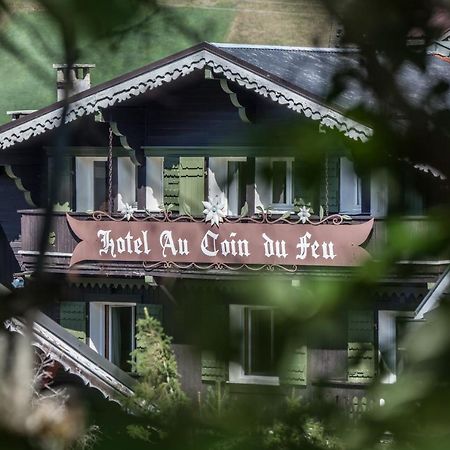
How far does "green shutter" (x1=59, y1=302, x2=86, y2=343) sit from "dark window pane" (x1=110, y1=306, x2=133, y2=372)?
1.42 ft

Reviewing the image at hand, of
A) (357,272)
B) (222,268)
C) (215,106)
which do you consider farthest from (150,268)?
(357,272)

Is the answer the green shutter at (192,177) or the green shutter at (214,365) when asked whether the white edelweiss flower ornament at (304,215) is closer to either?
the green shutter at (192,177)

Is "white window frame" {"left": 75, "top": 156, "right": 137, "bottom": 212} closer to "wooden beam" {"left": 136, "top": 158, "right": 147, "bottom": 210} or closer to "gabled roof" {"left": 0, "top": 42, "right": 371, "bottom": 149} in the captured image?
"wooden beam" {"left": 136, "top": 158, "right": 147, "bottom": 210}

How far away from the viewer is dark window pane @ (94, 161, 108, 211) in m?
19.5

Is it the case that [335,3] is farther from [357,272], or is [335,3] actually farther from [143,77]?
[143,77]

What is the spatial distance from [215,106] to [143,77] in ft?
5.07

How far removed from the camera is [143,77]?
1772cm

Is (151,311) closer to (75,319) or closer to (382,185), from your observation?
(75,319)

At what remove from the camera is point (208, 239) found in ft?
60.1

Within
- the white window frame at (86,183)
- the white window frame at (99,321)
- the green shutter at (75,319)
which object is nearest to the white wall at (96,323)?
the white window frame at (99,321)

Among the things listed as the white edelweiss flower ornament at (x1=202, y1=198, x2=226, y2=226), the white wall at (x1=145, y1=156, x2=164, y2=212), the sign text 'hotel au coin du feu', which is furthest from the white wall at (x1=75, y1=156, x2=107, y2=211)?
the white edelweiss flower ornament at (x1=202, y1=198, x2=226, y2=226)

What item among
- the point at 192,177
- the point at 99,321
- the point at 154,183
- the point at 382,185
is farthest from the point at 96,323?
the point at 382,185

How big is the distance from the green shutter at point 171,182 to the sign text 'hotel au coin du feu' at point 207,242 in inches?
22.9

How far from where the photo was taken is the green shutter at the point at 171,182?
1894 centimetres
